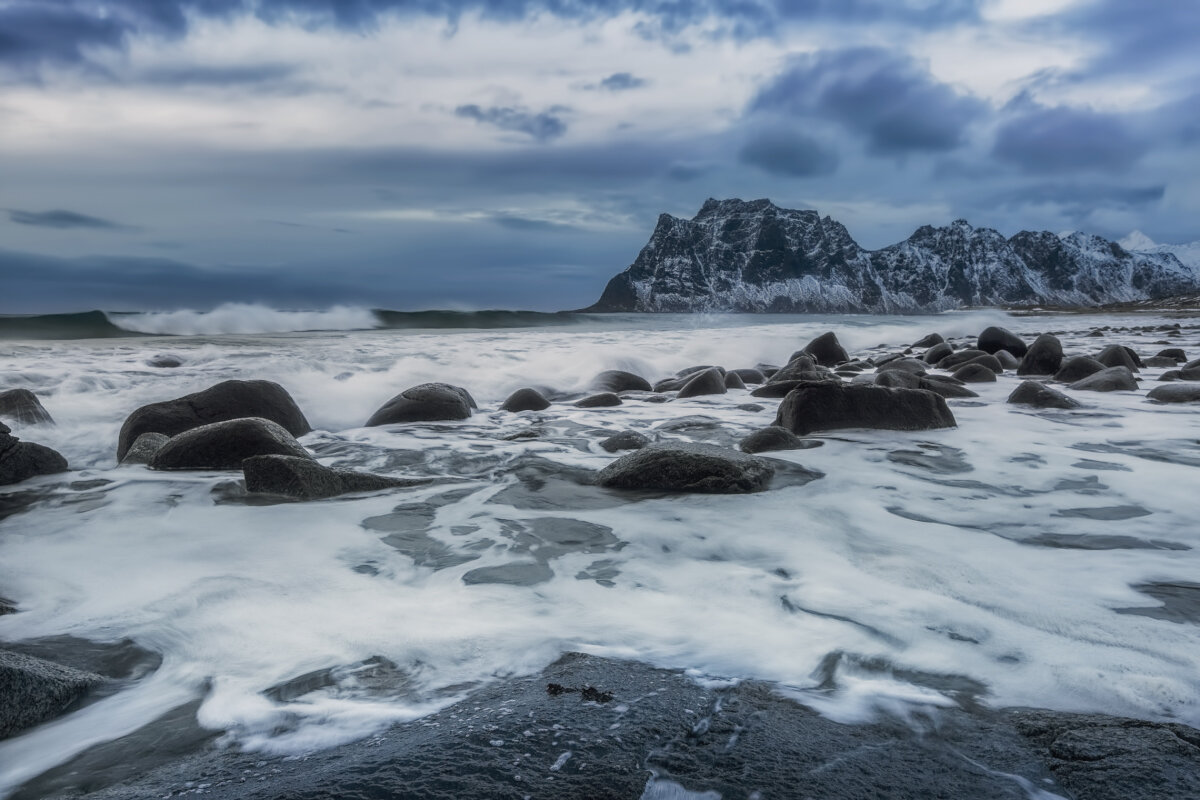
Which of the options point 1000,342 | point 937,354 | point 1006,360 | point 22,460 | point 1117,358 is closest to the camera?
point 22,460

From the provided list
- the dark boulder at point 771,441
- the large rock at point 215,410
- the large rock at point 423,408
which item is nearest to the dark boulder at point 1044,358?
the dark boulder at point 771,441

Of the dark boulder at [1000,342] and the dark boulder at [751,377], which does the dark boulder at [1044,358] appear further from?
the dark boulder at [751,377]

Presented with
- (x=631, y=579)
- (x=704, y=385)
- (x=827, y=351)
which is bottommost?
(x=631, y=579)

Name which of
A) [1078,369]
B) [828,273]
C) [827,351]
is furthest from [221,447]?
[828,273]

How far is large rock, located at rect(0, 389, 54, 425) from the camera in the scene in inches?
241

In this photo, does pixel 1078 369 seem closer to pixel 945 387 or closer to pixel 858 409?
pixel 945 387

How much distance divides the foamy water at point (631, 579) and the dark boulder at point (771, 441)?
0.62ft

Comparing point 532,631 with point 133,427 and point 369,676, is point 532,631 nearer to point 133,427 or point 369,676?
point 369,676

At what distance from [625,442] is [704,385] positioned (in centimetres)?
350

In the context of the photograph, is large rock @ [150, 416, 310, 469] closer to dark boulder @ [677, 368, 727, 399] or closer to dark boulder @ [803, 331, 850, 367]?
dark boulder @ [677, 368, 727, 399]

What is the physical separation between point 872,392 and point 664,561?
11.3 ft

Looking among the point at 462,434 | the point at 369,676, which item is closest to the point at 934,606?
the point at 369,676

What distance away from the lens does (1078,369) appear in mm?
8891

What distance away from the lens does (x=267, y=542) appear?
3.19m
